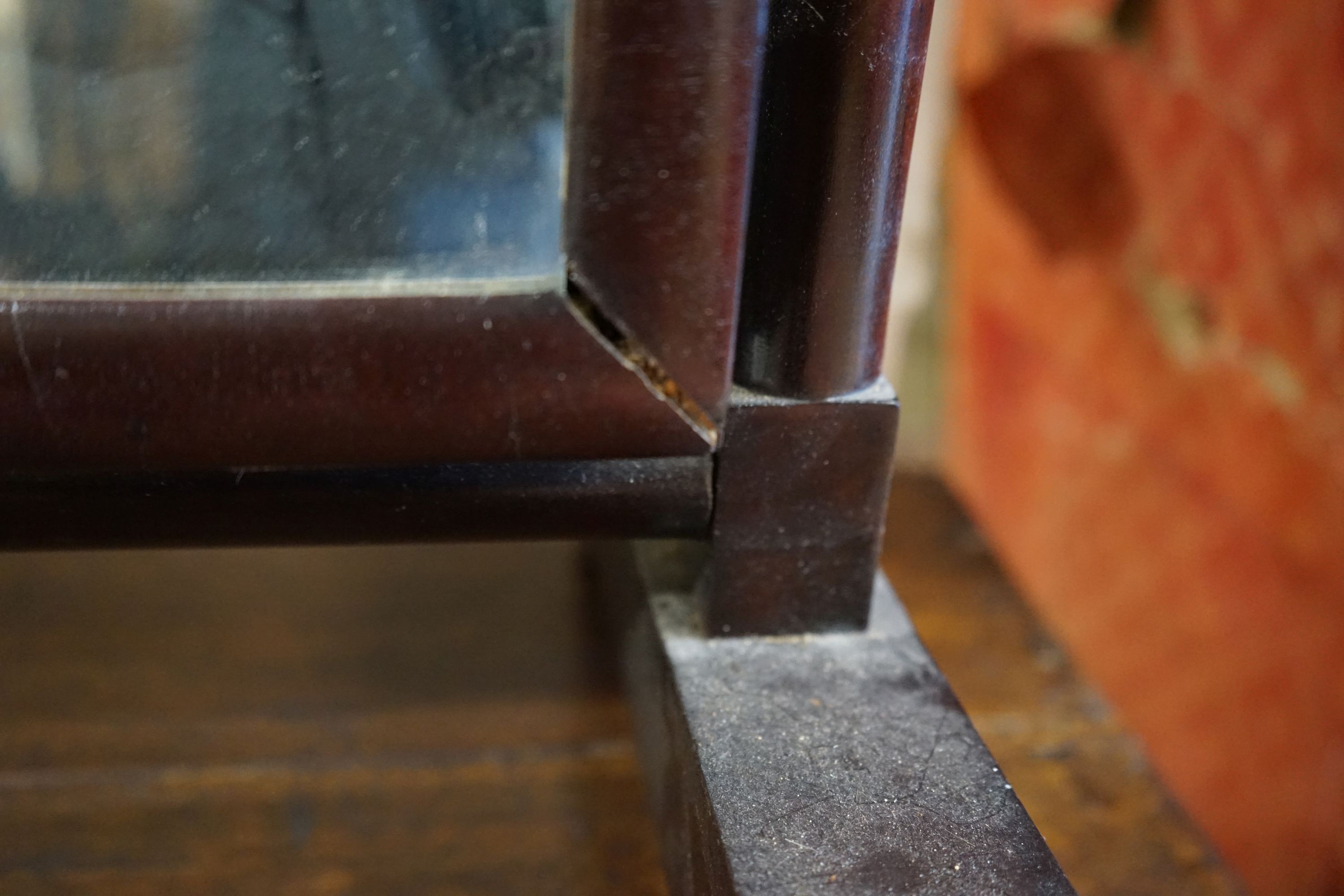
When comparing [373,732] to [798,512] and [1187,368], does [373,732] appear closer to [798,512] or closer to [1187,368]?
[798,512]

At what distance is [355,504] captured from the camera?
0.33m

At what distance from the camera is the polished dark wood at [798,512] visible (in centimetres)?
34

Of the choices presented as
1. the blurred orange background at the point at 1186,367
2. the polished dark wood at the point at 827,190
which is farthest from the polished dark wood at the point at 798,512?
the blurred orange background at the point at 1186,367

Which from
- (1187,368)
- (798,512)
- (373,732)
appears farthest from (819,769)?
(1187,368)

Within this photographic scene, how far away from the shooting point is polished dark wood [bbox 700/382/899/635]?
340 millimetres

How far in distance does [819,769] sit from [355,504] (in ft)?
0.56

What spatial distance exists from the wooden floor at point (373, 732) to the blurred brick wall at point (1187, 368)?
8.4 inches

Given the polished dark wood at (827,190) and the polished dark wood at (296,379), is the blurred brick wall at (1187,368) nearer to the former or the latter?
the polished dark wood at (827,190)

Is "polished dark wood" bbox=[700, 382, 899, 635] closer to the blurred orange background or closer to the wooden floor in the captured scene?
the wooden floor

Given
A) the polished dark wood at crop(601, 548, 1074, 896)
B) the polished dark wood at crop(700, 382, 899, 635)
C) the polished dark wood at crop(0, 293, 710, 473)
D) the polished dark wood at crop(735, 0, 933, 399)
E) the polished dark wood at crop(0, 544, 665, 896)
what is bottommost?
the polished dark wood at crop(0, 544, 665, 896)

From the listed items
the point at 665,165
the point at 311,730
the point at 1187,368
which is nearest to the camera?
the point at 665,165

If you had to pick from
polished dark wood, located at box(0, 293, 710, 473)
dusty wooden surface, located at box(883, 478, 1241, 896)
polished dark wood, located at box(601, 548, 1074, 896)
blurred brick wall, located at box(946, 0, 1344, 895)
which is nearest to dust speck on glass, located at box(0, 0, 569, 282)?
polished dark wood, located at box(0, 293, 710, 473)

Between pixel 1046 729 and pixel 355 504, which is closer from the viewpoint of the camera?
pixel 355 504

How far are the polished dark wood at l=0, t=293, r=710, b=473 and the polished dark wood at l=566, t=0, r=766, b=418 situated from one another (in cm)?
2
